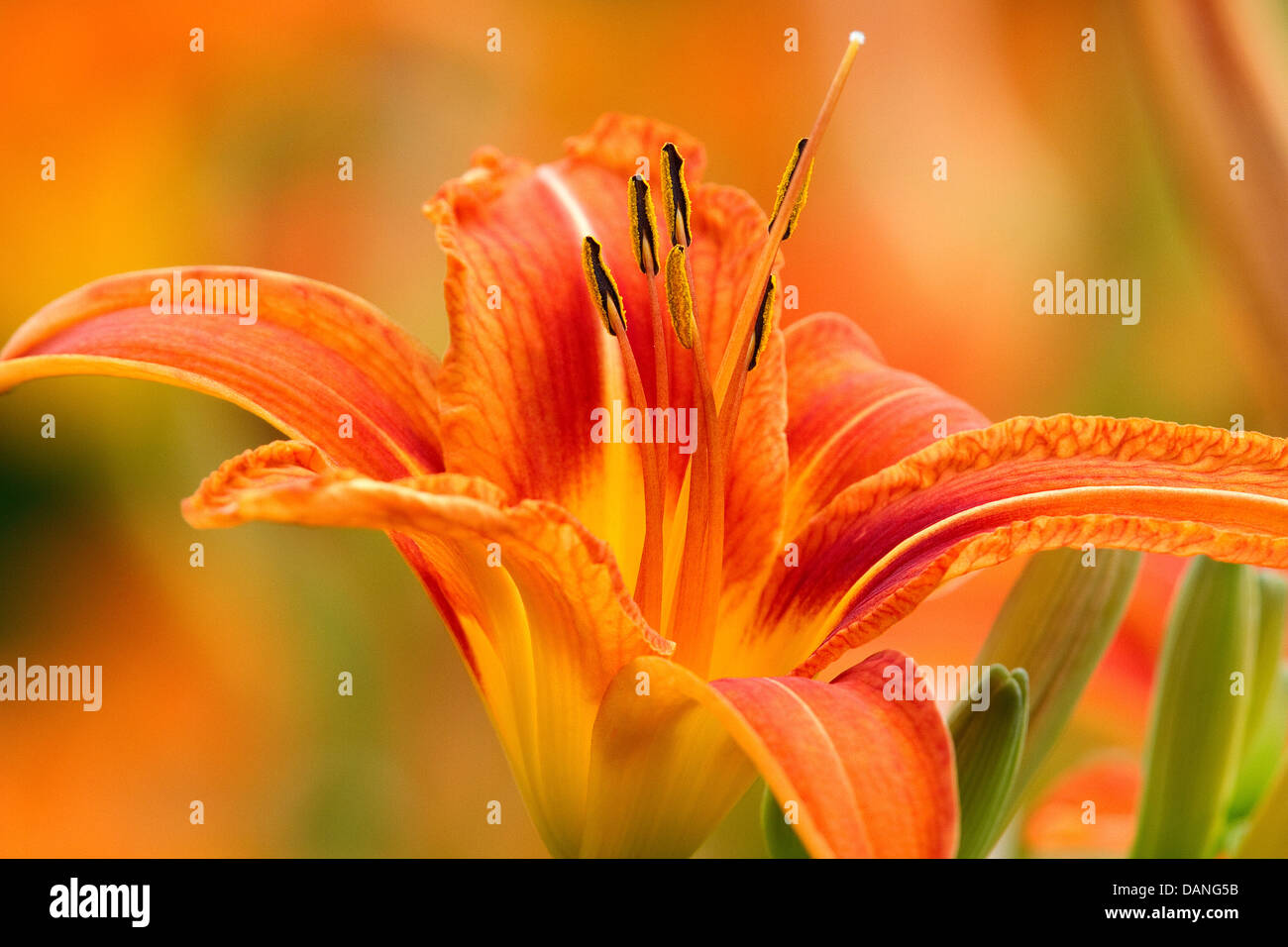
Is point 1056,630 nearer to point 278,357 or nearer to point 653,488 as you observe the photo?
point 653,488

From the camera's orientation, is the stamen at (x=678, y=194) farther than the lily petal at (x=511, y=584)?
Yes

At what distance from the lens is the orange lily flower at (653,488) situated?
391 mm

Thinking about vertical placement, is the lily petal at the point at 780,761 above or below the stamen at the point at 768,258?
below

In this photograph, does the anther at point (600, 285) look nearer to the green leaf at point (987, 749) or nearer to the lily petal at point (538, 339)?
the lily petal at point (538, 339)

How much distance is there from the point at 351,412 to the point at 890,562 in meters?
0.25

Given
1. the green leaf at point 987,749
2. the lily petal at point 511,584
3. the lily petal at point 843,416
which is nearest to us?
the lily petal at point 511,584

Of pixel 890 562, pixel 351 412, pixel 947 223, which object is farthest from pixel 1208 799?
pixel 947 223

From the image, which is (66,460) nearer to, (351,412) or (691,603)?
(351,412)

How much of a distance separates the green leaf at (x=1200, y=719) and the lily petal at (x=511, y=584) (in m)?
0.24

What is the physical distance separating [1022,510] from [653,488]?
16 centimetres

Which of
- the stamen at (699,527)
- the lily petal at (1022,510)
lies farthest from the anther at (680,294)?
the lily petal at (1022,510)

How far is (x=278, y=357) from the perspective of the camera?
1.70ft

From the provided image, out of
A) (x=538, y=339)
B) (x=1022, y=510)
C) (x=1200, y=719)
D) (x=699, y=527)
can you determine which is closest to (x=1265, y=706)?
(x=1200, y=719)
